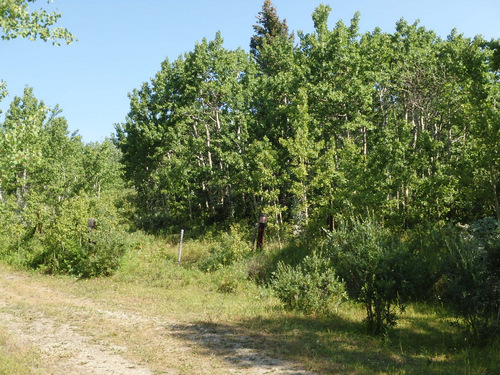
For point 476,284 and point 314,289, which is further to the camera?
point 314,289

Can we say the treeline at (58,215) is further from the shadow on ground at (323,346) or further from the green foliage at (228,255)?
the shadow on ground at (323,346)

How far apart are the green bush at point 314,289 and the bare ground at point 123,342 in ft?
7.43

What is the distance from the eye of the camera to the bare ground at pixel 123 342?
24.5 ft

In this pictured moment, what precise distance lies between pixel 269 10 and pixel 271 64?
56.1 feet

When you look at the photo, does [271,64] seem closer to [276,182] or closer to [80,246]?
[276,182]

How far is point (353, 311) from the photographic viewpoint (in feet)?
38.4

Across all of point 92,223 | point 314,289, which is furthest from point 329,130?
point 92,223

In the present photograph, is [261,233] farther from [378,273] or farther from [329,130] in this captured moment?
[378,273]

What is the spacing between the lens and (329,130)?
2336 cm

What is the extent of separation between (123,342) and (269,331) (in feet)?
11.7

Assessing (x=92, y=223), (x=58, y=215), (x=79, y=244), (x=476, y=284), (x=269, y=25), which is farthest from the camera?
(x=269, y=25)

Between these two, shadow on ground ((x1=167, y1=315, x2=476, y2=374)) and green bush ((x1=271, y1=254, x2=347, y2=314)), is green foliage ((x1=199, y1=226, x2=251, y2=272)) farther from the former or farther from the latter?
shadow on ground ((x1=167, y1=315, x2=476, y2=374))

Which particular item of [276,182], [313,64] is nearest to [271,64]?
[313,64]

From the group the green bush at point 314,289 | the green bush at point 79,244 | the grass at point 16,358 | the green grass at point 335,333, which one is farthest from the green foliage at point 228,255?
the grass at point 16,358
